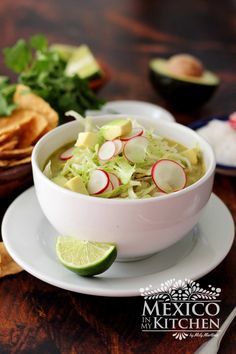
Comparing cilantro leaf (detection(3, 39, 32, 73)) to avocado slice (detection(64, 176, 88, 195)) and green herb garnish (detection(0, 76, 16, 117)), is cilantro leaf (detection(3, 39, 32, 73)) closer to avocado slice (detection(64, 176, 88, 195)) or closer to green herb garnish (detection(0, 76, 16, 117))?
green herb garnish (detection(0, 76, 16, 117))

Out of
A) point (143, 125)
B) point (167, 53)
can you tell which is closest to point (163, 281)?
point (143, 125)

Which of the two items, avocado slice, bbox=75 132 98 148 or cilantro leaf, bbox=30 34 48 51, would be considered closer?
avocado slice, bbox=75 132 98 148

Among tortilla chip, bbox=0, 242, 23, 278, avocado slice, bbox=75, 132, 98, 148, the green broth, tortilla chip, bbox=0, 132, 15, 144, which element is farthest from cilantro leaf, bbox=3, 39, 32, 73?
tortilla chip, bbox=0, 242, 23, 278

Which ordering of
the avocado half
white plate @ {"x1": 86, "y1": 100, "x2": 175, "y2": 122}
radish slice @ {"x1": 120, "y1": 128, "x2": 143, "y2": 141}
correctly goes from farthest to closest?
the avocado half → white plate @ {"x1": 86, "y1": 100, "x2": 175, "y2": 122} → radish slice @ {"x1": 120, "y1": 128, "x2": 143, "y2": 141}

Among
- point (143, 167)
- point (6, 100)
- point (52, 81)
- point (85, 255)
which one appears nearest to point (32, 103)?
point (6, 100)

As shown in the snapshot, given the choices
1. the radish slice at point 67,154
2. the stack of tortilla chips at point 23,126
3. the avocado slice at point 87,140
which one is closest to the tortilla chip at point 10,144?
the stack of tortilla chips at point 23,126

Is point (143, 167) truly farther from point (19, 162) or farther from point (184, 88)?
point (184, 88)

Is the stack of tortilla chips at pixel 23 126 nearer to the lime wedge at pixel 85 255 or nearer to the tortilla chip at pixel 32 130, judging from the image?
the tortilla chip at pixel 32 130

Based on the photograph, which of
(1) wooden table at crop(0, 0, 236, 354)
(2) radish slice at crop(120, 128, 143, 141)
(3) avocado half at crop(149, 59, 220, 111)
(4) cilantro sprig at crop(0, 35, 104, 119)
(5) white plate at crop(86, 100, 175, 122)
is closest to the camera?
(1) wooden table at crop(0, 0, 236, 354)
